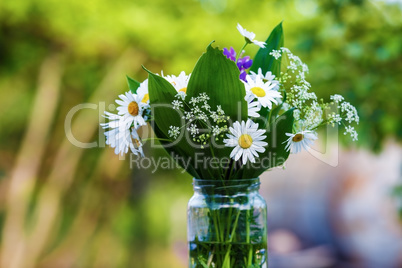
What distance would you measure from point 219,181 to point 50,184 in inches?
91.3

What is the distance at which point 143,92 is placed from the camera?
63cm

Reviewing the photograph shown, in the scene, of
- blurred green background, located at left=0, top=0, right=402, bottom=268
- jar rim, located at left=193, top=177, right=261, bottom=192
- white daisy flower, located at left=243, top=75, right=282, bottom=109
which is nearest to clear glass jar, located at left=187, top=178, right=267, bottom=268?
jar rim, located at left=193, top=177, right=261, bottom=192

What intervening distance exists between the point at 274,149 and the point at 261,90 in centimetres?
8

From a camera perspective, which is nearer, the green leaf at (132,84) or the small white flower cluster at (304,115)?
the small white flower cluster at (304,115)

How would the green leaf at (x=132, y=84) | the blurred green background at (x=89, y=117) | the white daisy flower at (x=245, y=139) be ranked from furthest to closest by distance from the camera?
1. the blurred green background at (x=89, y=117)
2. the green leaf at (x=132, y=84)
3. the white daisy flower at (x=245, y=139)

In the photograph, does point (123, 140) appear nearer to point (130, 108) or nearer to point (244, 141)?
point (130, 108)

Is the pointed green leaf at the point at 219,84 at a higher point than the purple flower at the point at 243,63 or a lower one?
lower

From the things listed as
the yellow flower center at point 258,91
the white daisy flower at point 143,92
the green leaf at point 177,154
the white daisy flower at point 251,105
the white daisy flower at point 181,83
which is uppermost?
the white daisy flower at point 181,83

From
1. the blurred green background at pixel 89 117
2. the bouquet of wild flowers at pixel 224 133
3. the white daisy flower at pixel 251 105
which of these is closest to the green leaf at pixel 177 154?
the bouquet of wild flowers at pixel 224 133

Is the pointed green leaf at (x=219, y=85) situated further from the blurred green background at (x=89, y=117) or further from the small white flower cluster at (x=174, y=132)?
the blurred green background at (x=89, y=117)

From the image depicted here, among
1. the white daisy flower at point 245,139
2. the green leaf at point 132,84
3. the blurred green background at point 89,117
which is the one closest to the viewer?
the white daisy flower at point 245,139

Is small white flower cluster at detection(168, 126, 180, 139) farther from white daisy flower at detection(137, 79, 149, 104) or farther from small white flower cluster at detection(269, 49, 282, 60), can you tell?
small white flower cluster at detection(269, 49, 282, 60)

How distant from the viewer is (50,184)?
2.75 metres

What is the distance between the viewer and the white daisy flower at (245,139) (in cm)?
58
